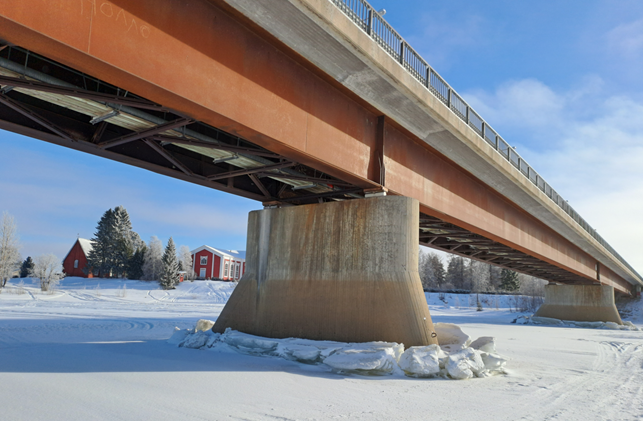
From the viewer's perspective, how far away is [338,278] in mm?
11945

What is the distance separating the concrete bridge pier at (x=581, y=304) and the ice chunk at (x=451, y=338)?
3659 cm

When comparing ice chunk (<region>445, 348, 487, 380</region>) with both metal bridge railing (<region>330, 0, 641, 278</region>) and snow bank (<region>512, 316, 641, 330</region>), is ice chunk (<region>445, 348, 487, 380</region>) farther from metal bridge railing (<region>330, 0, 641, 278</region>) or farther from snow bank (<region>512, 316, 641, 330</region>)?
snow bank (<region>512, 316, 641, 330</region>)

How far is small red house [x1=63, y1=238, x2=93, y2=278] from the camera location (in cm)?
7942

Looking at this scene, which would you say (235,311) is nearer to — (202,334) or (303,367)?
(202,334)

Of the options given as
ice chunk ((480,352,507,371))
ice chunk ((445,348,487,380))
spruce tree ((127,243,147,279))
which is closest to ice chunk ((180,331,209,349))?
ice chunk ((445,348,487,380))

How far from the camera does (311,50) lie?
30.6 ft

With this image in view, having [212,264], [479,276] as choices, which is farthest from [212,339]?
[479,276]

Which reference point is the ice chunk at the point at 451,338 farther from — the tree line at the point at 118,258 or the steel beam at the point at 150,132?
the tree line at the point at 118,258

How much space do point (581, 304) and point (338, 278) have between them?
1614 inches

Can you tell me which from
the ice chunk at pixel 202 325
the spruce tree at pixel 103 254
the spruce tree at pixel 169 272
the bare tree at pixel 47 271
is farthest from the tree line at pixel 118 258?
the ice chunk at pixel 202 325

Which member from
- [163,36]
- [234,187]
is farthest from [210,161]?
[163,36]

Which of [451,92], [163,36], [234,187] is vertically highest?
[451,92]

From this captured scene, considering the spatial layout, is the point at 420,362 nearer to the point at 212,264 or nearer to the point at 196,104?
the point at 196,104

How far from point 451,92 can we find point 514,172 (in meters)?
5.64
